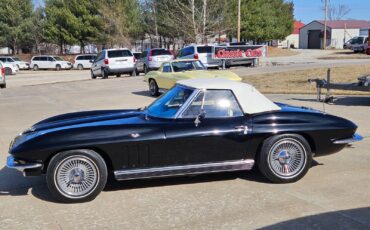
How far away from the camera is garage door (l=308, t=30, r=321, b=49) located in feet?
297

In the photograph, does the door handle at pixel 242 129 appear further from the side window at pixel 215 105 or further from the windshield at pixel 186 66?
the windshield at pixel 186 66

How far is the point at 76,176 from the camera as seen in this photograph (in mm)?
5230

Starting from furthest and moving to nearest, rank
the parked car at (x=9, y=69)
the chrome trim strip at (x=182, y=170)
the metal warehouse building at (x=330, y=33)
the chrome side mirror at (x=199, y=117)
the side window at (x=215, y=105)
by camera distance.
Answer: the metal warehouse building at (x=330, y=33)
the parked car at (x=9, y=69)
the side window at (x=215, y=105)
the chrome side mirror at (x=199, y=117)
the chrome trim strip at (x=182, y=170)

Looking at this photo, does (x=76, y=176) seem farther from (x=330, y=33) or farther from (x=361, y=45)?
(x=330, y=33)

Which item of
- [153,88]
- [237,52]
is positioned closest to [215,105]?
[153,88]

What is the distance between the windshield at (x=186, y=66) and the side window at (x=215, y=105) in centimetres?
1002

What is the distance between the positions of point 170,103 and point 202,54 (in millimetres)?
22633

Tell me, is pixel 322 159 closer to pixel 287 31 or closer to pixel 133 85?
pixel 133 85

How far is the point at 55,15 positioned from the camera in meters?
59.9

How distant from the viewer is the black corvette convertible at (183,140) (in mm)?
5230

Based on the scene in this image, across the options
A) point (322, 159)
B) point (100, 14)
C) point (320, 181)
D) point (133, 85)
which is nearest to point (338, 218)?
point (320, 181)

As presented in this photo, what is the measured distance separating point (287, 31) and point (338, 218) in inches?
2873

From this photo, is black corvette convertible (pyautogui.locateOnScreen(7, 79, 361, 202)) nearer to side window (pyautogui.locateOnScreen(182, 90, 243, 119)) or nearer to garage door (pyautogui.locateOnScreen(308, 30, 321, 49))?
side window (pyautogui.locateOnScreen(182, 90, 243, 119))

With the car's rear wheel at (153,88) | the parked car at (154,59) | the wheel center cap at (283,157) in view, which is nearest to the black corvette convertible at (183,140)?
the wheel center cap at (283,157)
